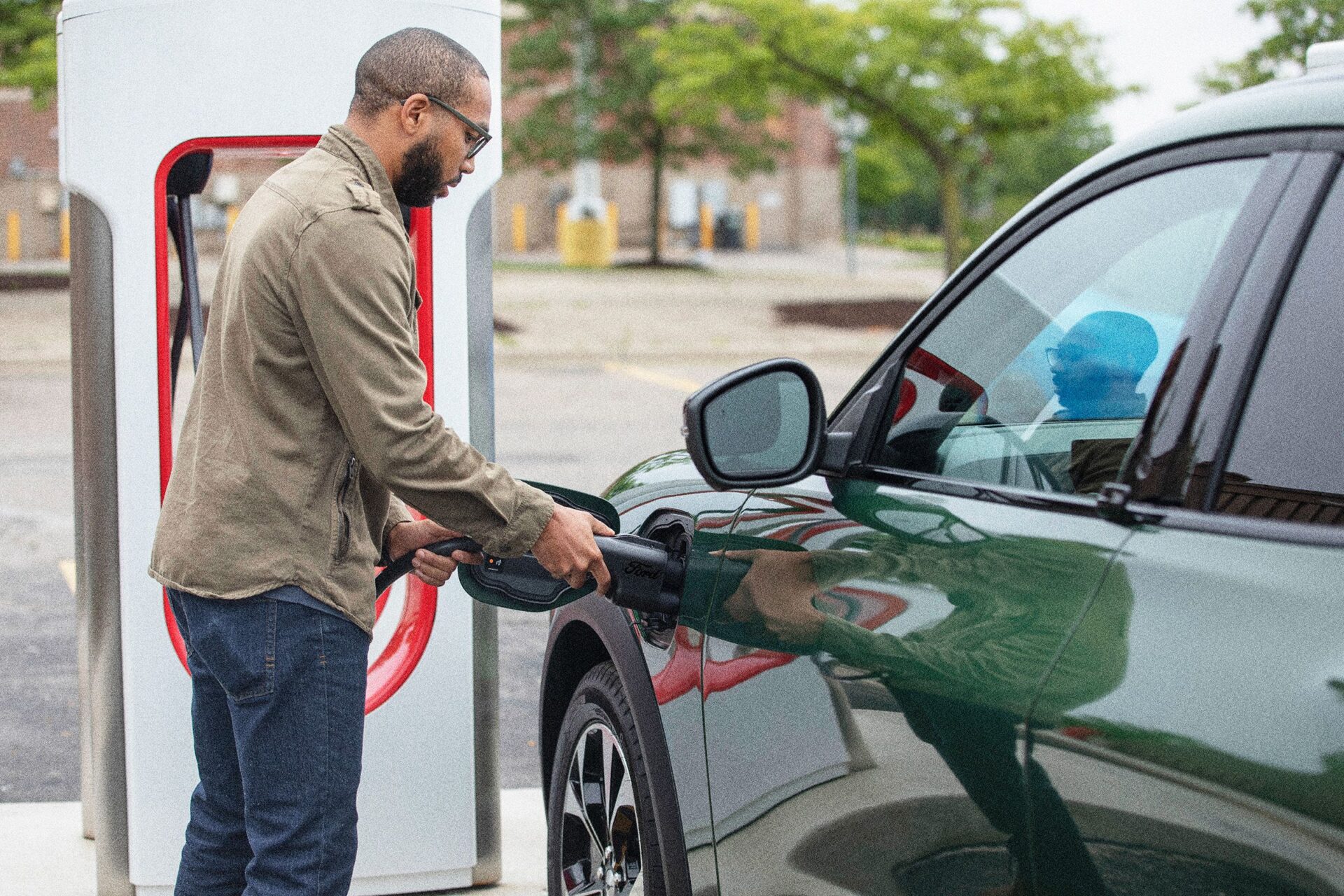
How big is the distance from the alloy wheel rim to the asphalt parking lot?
5.95ft

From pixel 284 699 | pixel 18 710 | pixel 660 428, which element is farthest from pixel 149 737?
pixel 660 428

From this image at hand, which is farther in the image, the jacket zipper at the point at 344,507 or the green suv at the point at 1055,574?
the jacket zipper at the point at 344,507

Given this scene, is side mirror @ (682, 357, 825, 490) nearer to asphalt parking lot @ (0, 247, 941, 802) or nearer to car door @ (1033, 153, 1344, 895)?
car door @ (1033, 153, 1344, 895)

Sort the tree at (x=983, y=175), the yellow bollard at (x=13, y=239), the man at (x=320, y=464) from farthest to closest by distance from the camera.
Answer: the tree at (x=983, y=175)
the yellow bollard at (x=13, y=239)
the man at (x=320, y=464)

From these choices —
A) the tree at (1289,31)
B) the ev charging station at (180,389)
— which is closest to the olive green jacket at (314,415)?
the ev charging station at (180,389)

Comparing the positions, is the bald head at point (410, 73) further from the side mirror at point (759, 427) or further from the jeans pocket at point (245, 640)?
the jeans pocket at point (245, 640)

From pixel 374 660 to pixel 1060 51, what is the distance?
61.4 feet

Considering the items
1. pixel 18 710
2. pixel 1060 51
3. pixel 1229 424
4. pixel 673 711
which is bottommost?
pixel 18 710

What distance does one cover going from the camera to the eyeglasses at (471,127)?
247 cm

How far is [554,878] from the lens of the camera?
3.20 metres

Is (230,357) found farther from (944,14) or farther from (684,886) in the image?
(944,14)

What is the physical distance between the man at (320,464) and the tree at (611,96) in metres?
27.4

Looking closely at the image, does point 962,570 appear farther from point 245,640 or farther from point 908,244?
point 908,244

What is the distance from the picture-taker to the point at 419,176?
252cm
